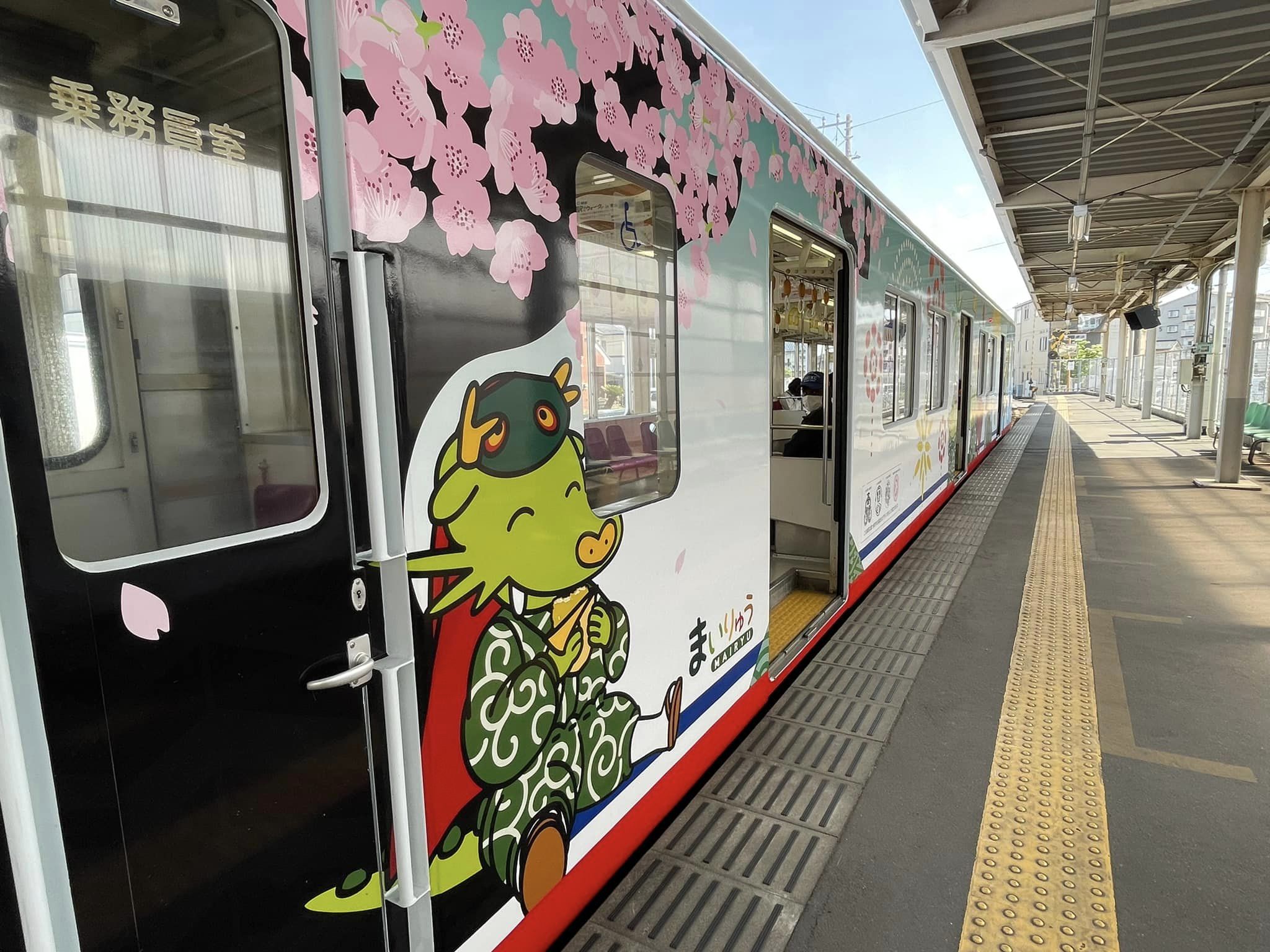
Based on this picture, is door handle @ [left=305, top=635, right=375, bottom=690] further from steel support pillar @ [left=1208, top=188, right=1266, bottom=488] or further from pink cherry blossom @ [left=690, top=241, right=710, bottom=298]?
Answer: steel support pillar @ [left=1208, top=188, right=1266, bottom=488]

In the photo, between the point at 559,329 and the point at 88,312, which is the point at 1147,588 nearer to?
the point at 559,329

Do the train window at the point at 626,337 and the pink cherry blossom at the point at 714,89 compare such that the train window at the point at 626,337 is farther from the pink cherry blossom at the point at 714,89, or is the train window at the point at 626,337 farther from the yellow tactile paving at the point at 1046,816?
the yellow tactile paving at the point at 1046,816

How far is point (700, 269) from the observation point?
212 cm

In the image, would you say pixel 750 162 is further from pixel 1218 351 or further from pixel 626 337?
pixel 1218 351

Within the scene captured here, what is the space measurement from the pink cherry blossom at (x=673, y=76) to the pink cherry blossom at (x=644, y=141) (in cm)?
9

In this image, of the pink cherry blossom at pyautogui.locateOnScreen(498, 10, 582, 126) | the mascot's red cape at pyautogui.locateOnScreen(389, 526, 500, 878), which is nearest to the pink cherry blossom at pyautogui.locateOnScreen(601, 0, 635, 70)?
the pink cherry blossom at pyautogui.locateOnScreen(498, 10, 582, 126)

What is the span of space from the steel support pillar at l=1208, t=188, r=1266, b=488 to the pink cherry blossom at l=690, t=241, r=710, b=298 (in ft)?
30.5

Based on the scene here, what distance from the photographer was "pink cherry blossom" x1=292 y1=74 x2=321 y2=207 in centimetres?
103

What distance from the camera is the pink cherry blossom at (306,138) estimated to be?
1.03 m

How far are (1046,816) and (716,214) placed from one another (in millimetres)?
2248

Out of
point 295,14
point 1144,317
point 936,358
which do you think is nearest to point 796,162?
point 295,14

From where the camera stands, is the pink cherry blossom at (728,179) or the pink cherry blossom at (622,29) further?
the pink cherry blossom at (728,179)

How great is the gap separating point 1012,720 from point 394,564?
2.85m

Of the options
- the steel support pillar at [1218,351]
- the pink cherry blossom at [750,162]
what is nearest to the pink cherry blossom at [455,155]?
the pink cherry blossom at [750,162]
